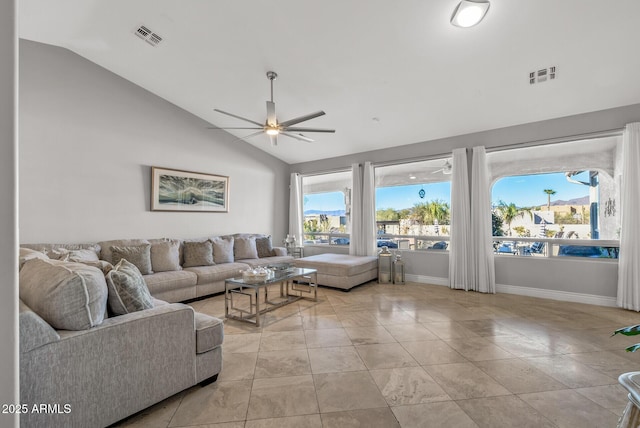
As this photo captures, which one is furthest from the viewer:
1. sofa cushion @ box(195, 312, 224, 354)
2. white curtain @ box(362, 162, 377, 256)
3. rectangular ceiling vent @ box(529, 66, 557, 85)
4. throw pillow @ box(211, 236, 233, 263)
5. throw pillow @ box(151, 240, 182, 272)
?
white curtain @ box(362, 162, 377, 256)

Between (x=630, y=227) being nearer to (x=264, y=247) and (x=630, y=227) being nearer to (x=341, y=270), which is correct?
(x=341, y=270)

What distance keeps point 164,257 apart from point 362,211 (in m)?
3.70

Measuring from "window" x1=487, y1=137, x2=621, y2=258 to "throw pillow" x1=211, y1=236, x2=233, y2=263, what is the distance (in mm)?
4651

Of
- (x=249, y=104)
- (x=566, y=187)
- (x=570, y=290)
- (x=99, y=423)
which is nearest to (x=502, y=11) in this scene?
(x=566, y=187)

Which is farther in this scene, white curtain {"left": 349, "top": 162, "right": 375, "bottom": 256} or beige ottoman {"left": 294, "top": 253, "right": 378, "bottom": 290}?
white curtain {"left": 349, "top": 162, "right": 375, "bottom": 256}

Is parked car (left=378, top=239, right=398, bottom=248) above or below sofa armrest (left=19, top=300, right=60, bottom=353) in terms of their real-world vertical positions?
above

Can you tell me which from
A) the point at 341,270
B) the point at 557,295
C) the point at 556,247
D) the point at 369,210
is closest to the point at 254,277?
the point at 341,270

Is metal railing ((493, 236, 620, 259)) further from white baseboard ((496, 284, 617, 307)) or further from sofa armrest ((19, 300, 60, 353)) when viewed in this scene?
sofa armrest ((19, 300, 60, 353))

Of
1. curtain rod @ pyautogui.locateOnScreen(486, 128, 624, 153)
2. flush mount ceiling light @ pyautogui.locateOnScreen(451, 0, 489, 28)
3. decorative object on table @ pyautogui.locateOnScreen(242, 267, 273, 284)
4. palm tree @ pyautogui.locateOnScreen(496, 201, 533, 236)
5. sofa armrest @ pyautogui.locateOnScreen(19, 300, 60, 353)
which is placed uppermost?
flush mount ceiling light @ pyautogui.locateOnScreen(451, 0, 489, 28)

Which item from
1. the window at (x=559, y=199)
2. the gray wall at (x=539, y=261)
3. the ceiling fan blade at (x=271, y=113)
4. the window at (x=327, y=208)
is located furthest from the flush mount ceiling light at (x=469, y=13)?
the window at (x=327, y=208)

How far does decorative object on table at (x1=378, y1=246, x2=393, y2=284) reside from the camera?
5309 mm
